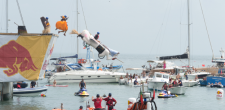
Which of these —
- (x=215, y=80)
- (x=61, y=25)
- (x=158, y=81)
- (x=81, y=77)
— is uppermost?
(x=61, y=25)

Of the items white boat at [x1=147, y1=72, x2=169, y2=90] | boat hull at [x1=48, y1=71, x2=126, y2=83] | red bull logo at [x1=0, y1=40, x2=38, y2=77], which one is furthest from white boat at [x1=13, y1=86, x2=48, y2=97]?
white boat at [x1=147, y1=72, x2=169, y2=90]

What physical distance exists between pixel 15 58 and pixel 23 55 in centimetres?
74

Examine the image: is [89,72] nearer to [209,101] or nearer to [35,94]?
[35,94]

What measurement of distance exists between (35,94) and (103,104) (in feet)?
56.9

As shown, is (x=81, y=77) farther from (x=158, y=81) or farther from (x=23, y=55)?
(x=23, y=55)

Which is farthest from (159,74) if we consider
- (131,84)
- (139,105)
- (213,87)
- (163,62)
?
(139,105)

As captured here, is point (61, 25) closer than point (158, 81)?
Yes

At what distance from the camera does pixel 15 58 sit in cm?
2570

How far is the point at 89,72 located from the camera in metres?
51.6

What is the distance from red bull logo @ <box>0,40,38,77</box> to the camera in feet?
83.9

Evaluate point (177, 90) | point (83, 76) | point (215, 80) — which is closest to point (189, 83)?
point (215, 80)

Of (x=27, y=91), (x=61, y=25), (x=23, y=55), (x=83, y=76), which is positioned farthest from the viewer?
(x=83, y=76)

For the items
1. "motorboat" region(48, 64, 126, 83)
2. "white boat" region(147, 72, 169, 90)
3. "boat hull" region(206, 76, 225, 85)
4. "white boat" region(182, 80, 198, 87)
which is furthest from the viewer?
"motorboat" region(48, 64, 126, 83)

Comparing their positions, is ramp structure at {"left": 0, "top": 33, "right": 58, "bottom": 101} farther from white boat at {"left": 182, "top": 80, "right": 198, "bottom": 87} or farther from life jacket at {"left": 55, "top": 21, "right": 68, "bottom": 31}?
white boat at {"left": 182, "top": 80, "right": 198, "bottom": 87}
